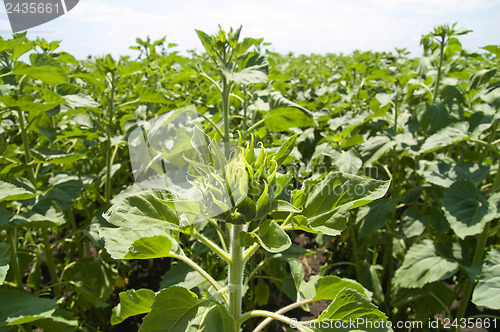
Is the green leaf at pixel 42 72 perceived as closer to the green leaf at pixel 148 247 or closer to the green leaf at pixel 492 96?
the green leaf at pixel 148 247

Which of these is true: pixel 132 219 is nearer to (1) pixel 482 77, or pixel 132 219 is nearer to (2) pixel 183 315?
(2) pixel 183 315

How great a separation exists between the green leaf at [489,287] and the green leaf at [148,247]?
1.60m

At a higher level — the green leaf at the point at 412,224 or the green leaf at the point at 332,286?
the green leaf at the point at 332,286

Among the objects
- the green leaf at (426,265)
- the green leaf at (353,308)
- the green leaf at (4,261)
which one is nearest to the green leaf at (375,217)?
the green leaf at (426,265)

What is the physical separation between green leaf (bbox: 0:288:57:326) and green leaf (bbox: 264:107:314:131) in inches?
59.6

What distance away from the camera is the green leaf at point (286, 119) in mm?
2029

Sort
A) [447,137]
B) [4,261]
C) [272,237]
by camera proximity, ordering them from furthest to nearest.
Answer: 1. [447,137]
2. [4,261]
3. [272,237]

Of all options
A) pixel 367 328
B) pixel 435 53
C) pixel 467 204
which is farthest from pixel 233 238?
pixel 435 53

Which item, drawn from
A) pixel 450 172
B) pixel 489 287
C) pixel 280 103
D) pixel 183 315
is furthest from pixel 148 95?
pixel 489 287

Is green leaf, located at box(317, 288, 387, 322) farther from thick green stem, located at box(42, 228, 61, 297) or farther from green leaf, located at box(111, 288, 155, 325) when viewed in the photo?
thick green stem, located at box(42, 228, 61, 297)

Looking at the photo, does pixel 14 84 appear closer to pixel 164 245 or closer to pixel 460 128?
pixel 164 245

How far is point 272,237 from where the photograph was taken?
0.94 m

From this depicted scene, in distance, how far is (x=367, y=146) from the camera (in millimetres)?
2799

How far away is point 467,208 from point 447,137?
499mm
